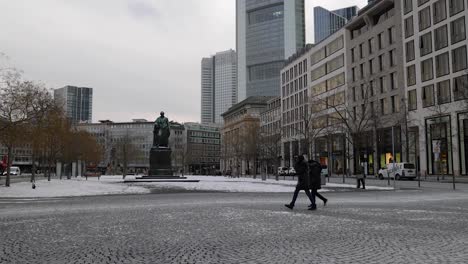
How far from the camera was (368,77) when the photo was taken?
76.1 metres

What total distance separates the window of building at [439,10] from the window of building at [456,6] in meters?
1.08

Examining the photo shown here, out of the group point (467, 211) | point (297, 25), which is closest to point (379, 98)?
point (467, 211)

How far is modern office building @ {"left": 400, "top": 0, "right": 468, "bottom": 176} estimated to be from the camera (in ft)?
189

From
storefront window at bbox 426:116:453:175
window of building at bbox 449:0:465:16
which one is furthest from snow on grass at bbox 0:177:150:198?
window of building at bbox 449:0:465:16

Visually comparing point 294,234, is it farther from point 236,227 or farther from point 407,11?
point 407,11

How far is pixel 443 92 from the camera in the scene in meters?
61.1

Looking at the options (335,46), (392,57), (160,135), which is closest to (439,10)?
(392,57)

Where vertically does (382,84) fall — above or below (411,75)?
above

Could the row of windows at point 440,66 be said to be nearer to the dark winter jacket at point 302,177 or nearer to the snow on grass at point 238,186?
the snow on grass at point 238,186

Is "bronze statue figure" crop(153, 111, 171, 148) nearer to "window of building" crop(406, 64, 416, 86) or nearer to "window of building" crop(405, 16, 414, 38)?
"window of building" crop(406, 64, 416, 86)

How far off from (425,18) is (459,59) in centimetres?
993

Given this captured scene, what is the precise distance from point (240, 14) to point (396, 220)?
634 feet

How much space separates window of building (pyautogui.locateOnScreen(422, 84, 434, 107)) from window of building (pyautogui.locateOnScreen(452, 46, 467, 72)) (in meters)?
5.06

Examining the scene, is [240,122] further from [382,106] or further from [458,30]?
[458,30]
